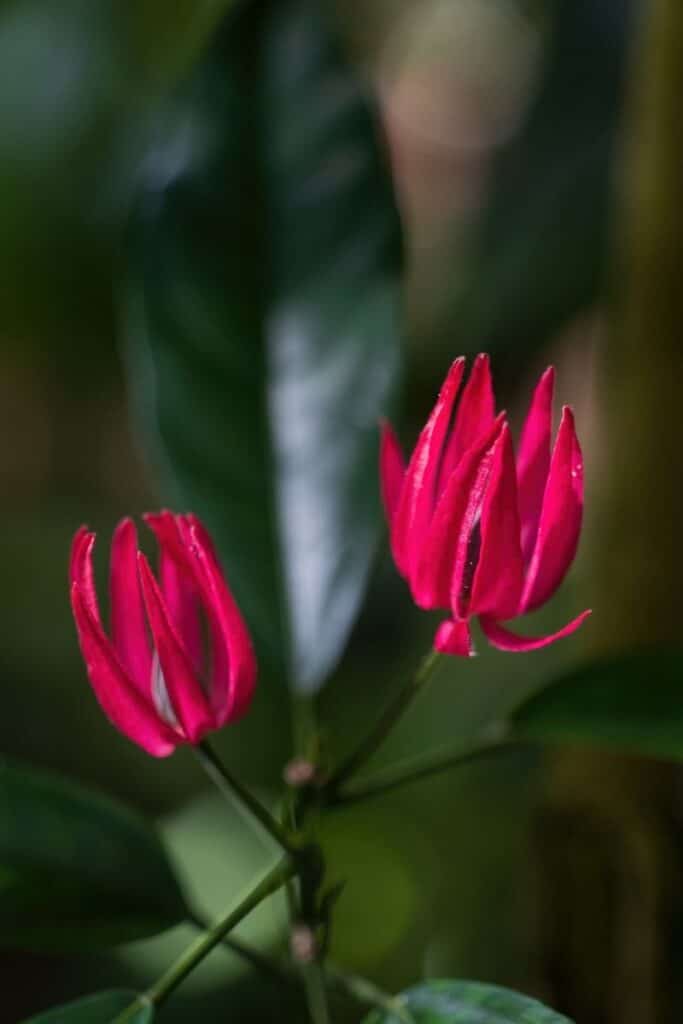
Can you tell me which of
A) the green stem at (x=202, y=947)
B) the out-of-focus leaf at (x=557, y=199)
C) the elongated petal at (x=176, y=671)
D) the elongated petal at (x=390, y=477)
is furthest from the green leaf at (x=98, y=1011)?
the out-of-focus leaf at (x=557, y=199)

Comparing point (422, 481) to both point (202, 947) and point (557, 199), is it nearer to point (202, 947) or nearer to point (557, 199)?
point (202, 947)

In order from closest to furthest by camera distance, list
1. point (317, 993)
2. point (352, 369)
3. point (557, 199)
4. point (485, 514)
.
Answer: point (485, 514), point (317, 993), point (352, 369), point (557, 199)

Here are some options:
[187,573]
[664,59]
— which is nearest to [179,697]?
[187,573]

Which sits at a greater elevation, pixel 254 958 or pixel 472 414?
pixel 472 414

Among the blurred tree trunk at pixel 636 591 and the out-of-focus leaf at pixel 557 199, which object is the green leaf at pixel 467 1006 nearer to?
the blurred tree trunk at pixel 636 591

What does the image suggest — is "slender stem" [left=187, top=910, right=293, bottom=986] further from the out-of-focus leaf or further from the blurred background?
the out-of-focus leaf

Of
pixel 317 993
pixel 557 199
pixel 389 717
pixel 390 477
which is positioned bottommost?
pixel 317 993

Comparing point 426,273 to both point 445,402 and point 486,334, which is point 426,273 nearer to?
point 486,334

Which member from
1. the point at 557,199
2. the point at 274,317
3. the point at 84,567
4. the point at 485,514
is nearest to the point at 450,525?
the point at 485,514
